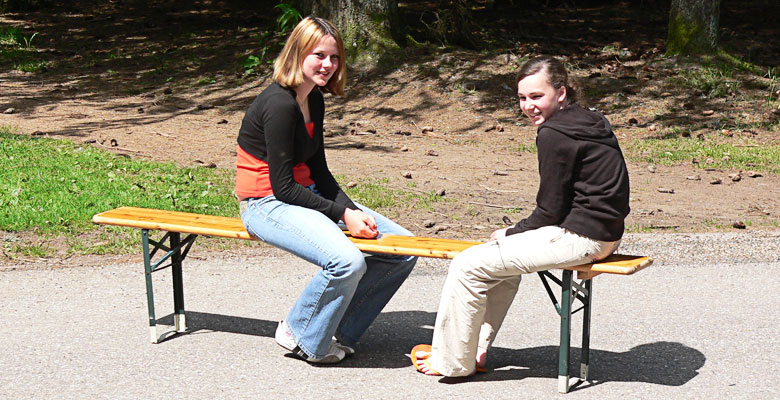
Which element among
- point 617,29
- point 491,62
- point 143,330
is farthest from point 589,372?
point 617,29

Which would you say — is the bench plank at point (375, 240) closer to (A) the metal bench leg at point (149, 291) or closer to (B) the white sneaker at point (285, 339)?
(A) the metal bench leg at point (149, 291)

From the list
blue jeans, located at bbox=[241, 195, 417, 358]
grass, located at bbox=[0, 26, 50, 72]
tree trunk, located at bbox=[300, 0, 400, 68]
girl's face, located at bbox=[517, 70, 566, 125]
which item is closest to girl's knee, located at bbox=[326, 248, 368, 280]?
blue jeans, located at bbox=[241, 195, 417, 358]

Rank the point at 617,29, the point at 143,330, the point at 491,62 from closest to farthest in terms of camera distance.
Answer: the point at 143,330 < the point at 491,62 < the point at 617,29

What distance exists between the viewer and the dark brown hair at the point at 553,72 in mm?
3953

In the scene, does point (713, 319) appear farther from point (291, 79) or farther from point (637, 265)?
point (291, 79)

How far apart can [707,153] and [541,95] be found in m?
6.13

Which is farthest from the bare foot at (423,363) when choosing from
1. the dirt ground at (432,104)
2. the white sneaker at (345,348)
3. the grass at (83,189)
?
the grass at (83,189)

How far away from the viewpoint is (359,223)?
430cm

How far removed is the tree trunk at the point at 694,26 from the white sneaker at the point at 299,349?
9.55 meters

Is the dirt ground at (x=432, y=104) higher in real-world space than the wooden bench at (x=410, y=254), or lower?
lower

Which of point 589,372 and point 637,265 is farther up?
point 637,265

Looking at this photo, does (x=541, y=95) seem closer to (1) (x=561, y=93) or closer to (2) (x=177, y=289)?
(1) (x=561, y=93)

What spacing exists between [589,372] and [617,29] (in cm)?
1193

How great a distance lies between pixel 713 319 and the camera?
5020 millimetres
